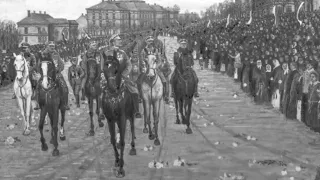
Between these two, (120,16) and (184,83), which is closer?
(184,83)

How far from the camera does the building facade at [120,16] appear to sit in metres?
157

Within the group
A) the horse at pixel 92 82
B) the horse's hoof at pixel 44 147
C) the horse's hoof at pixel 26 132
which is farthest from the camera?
the horse's hoof at pixel 26 132

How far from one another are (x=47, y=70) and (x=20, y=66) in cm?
227

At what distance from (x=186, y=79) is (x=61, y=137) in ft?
12.0

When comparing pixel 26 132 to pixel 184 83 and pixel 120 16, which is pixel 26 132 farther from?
pixel 120 16

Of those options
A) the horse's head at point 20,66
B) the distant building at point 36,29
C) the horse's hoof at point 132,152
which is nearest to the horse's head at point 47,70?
the horse's head at point 20,66

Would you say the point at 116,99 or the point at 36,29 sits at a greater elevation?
the point at 36,29

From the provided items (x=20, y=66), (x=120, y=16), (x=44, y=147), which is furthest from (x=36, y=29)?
(x=44, y=147)

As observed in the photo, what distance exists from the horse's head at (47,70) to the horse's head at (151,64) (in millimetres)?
2156

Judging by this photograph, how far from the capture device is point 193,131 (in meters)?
14.1

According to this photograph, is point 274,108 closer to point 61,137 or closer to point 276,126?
point 276,126

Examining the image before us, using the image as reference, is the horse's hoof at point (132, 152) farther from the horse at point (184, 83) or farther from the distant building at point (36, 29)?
the distant building at point (36, 29)

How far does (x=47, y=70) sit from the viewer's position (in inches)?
418

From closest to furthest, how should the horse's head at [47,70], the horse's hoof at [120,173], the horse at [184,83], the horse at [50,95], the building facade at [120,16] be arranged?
the horse's hoof at [120,173]
the horse's head at [47,70]
the horse at [50,95]
the horse at [184,83]
the building facade at [120,16]
